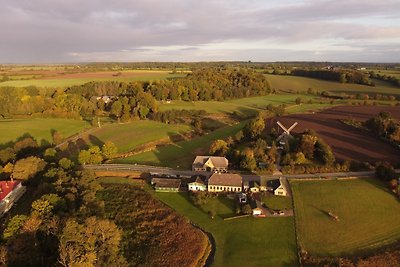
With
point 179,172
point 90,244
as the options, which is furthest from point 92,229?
point 179,172

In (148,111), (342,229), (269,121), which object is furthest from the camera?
(148,111)

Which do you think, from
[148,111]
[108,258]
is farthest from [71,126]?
[108,258]

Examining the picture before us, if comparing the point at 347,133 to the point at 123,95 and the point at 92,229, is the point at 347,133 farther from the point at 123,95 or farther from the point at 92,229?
the point at 123,95

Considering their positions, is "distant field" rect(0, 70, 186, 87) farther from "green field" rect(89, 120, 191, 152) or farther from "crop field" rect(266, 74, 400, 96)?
"green field" rect(89, 120, 191, 152)

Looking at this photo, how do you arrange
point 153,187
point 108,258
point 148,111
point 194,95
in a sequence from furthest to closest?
point 194,95, point 148,111, point 153,187, point 108,258

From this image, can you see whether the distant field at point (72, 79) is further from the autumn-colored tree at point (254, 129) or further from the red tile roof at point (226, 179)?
the red tile roof at point (226, 179)

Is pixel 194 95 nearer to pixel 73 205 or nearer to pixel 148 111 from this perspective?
pixel 148 111

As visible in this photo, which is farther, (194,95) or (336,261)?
(194,95)
